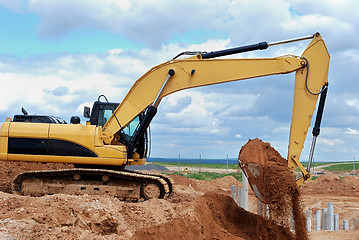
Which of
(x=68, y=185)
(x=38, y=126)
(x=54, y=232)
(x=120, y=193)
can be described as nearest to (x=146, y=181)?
(x=120, y=193)

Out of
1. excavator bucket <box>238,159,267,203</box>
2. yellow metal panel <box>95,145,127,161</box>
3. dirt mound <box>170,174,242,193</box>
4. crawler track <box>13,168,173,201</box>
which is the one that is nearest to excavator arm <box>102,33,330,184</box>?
yellow metal panel <box>95,145,127,161</box>

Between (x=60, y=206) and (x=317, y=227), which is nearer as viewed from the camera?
(x=60, y=206)

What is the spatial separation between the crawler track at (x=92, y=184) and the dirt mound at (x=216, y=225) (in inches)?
90.6

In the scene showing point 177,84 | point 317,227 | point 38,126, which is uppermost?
point 177,84

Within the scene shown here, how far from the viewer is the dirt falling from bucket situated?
7.59m

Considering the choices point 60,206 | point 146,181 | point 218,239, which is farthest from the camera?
point 146,181

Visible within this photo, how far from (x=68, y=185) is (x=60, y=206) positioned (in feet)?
11.3

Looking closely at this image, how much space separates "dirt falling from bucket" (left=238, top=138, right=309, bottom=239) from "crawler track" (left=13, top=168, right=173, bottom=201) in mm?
3383

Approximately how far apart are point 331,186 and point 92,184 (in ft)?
61.8

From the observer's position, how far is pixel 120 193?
35.3 ft

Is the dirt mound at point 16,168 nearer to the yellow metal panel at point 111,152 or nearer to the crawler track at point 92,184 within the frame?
the crawler track at point 92,184

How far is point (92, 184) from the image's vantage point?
1082 centimetres

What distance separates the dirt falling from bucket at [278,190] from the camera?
24.9 feet

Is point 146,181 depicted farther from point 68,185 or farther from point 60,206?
point 60,206
